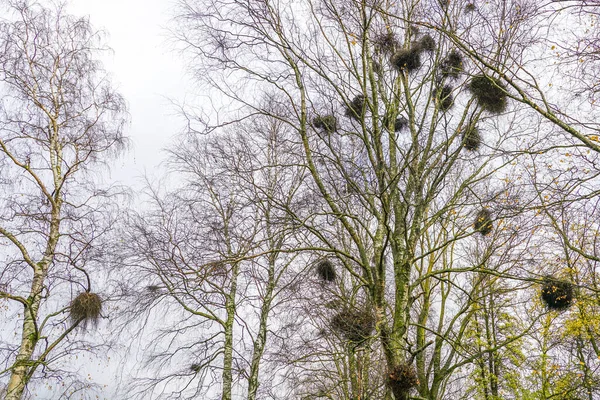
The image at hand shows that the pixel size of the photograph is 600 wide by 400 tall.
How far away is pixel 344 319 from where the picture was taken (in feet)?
18.7

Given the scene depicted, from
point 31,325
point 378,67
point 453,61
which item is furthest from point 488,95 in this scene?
point 31,325

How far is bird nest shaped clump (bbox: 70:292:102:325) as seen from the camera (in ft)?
23.3

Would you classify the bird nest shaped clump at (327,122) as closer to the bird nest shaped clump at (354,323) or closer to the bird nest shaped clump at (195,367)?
the bird nest shaped clump at (354,323)

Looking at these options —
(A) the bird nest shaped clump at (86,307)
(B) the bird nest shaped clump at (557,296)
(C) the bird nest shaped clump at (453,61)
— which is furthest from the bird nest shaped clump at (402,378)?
(A) the bird nest shaped clump at (86,307)

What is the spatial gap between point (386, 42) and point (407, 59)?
1.88 ft

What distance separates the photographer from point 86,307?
23.3ft

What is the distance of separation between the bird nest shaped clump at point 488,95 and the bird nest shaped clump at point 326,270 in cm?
325

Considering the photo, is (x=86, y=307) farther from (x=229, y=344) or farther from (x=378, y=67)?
(x=378, y=67)

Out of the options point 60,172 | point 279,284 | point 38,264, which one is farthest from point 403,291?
point 60,172

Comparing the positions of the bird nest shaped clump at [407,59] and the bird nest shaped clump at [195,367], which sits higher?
the bird nest shaped clump at [407,59]

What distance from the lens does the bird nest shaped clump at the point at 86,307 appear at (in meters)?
7.09

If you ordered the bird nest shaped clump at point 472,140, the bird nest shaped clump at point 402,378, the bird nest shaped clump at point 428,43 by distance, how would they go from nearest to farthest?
the bird nest shaped clump at point 402,378 → the bird nest shaped clump at point 428,43 → the bird nest shaped clump at point 472,140

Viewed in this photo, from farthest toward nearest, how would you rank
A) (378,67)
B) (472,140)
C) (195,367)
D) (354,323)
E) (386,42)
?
(195,367) < (472,140) < (378,67) < (386,42) < (354,323)

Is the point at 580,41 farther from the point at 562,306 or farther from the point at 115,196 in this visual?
the point at 115,196
